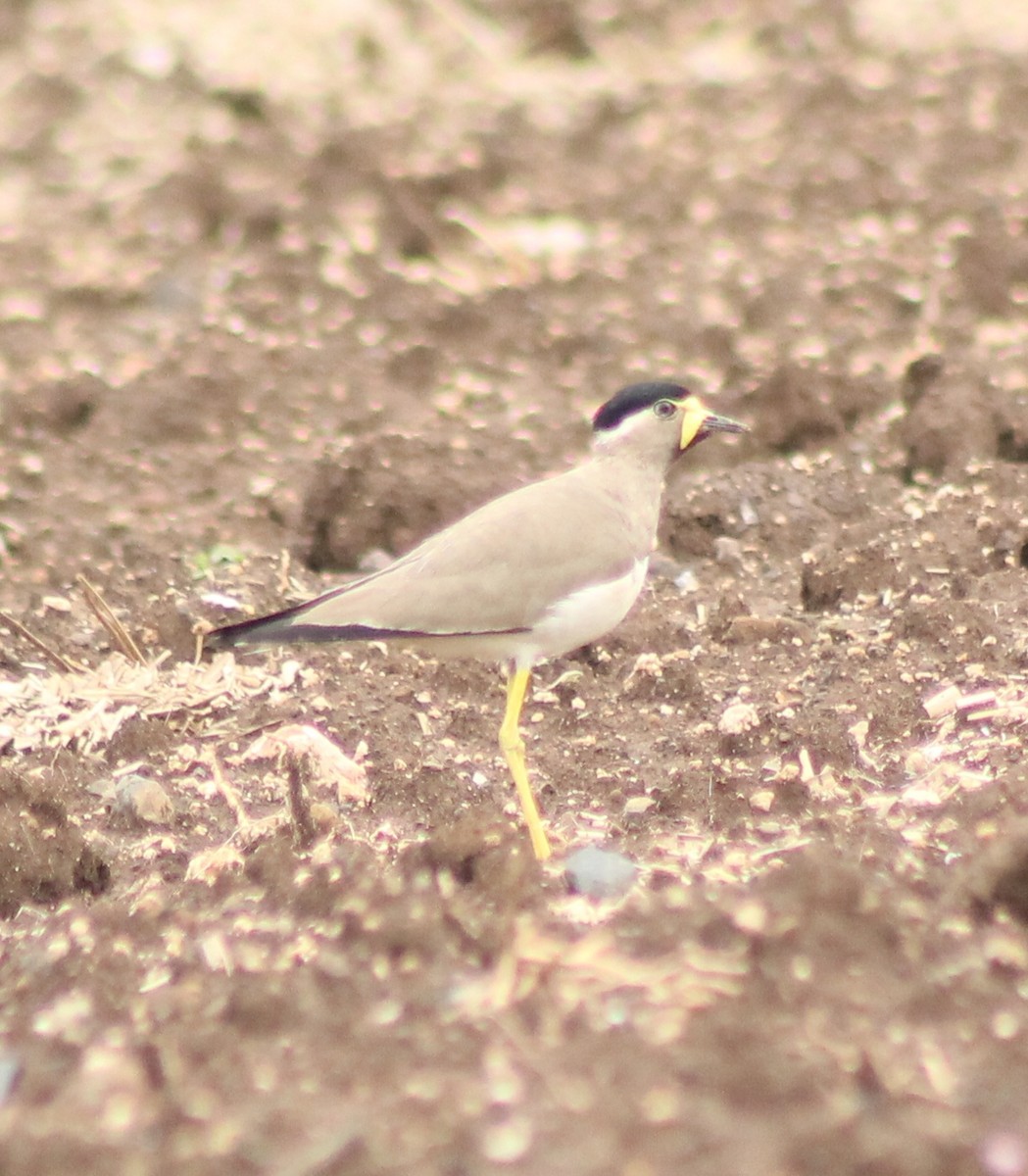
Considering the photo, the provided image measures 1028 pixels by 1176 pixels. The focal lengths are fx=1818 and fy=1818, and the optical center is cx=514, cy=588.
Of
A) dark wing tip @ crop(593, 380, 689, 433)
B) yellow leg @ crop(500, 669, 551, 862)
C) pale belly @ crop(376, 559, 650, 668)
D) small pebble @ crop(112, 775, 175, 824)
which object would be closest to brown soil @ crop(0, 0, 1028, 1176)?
small pebble @ crop(112, 775, 175, 824)

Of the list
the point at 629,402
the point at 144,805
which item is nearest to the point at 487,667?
the point at 629,402

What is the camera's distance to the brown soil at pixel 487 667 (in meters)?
2.90

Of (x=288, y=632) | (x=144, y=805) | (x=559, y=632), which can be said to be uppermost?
(x=288, y=632)

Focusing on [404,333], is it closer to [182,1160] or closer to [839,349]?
[839,349]

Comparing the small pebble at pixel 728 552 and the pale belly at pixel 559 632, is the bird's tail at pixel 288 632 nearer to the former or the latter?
the pale belly at pixel 559 632

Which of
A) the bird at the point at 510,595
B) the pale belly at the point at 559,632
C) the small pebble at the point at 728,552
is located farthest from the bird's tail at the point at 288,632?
the small pebble at the point at 728,552

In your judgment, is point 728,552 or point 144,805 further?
point 728,552

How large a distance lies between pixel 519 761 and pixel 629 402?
1.25m

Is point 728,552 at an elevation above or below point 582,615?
below

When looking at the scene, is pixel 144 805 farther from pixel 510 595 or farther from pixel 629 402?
pixel 629 402

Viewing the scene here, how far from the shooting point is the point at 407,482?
6.79 metres

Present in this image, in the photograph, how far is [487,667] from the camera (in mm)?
5949

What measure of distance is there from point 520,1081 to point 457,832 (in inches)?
43.9

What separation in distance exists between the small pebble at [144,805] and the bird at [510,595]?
0.49 meters
